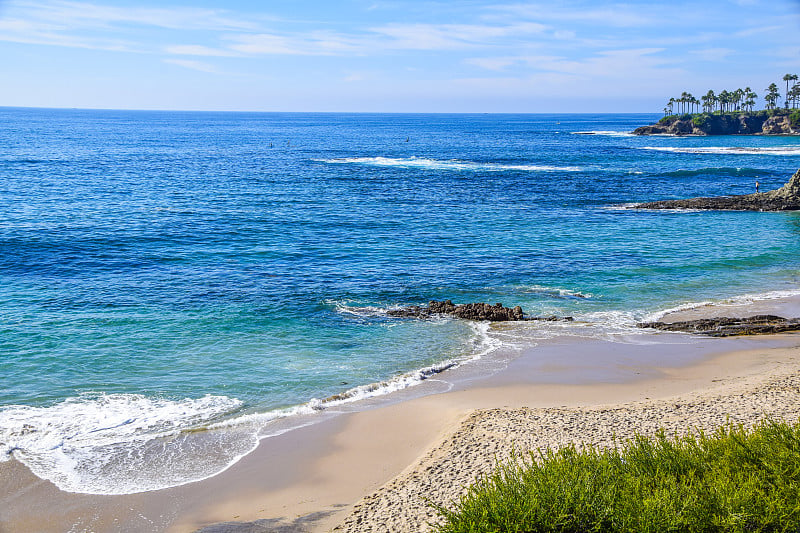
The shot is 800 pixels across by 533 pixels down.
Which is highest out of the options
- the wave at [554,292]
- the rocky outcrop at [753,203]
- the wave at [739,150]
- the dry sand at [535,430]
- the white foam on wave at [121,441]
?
the wave at [739,150]

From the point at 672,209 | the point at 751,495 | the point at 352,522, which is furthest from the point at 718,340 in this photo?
the point at 672,209

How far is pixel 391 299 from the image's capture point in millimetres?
26453

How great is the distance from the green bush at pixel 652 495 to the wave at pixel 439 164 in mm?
68157

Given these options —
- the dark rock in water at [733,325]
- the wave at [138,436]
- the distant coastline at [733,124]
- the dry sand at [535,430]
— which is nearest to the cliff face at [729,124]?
the distant coastline at [733,124]

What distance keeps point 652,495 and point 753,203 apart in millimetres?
49692

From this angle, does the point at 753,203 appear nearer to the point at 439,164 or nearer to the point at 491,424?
the point at 439,164

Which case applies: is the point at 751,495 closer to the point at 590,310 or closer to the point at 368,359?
the point at 368,359

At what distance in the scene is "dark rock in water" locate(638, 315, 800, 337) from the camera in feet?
72.8

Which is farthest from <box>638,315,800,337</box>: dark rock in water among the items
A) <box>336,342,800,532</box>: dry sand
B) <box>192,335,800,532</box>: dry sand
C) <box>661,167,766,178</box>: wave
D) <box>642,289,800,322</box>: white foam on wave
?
<box>661,167,766,178</box>: wave

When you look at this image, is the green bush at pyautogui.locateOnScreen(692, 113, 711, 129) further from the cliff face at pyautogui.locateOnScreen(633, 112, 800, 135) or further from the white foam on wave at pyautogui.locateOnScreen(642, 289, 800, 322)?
the white foam on wave at pyautogui.locateOnScreen(642, 289, 800, 322)

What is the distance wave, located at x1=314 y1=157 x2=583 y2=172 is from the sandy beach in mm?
59475

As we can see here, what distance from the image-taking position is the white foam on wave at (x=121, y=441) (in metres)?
13.3

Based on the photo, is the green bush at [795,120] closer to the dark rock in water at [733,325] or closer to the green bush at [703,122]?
the green bush at [703,122]

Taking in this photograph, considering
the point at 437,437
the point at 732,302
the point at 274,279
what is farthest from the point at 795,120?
the point at 437,437
